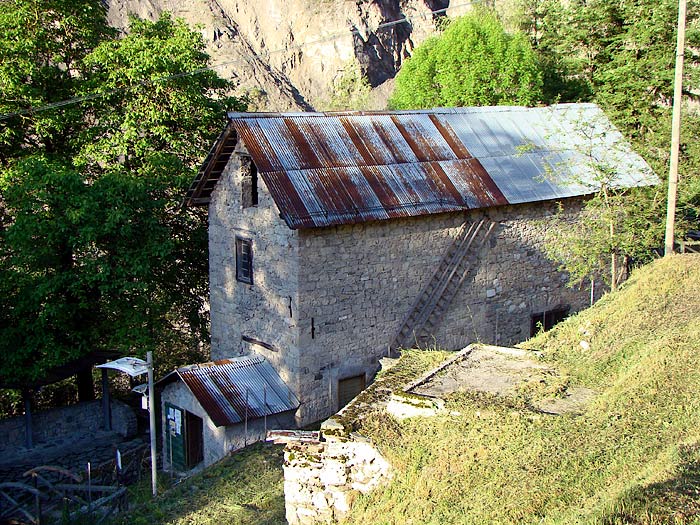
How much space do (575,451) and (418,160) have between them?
10.8 metres

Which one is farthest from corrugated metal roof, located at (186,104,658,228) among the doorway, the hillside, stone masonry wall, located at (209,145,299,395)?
the doorway

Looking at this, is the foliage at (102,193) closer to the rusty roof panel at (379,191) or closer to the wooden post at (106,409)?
the wooden post at (106,409)

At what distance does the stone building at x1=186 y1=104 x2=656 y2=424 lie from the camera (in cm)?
1559

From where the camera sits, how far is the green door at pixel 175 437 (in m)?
15.9

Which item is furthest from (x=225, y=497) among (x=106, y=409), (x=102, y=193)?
(x=102, y=193)

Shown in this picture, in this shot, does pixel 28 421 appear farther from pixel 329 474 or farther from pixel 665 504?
pixel 665 504

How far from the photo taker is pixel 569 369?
10.6m

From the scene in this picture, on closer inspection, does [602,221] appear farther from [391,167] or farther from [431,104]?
[431,104]

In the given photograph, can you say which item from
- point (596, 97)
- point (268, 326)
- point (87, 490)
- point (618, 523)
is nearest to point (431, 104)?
point (596, 97)

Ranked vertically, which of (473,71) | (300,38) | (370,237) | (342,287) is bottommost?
(342,287)

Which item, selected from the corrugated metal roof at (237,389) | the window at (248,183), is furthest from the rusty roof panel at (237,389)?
the window at (248,183)

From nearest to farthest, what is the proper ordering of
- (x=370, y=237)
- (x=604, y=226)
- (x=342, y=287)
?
(x=342, y=287)
(x=370, y=237)
(x=604, y=226)

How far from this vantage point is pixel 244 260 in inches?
672

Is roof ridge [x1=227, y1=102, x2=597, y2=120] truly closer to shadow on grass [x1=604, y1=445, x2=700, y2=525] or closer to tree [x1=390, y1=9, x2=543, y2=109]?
tree [x1=390, y1=9, x2=543, y2=109]
